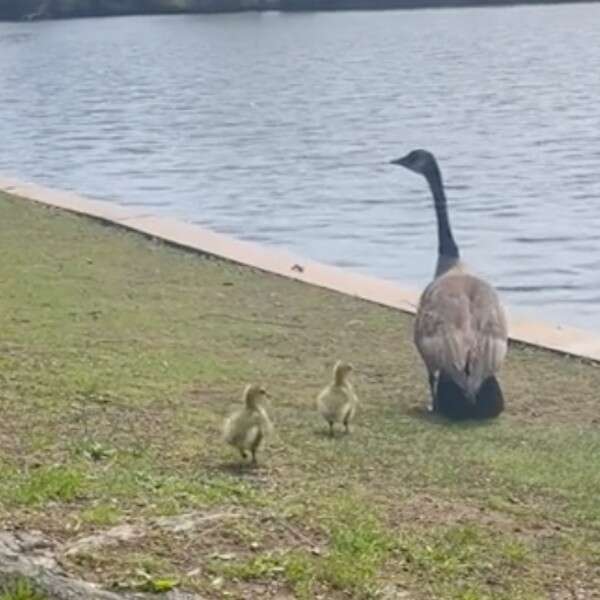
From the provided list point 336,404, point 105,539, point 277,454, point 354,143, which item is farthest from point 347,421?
point 354,143

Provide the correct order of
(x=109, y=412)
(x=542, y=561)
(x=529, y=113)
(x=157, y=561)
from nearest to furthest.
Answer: (x=157, y=561) < (x=542, y=561) < (x=109, y=412) < (x=529, y=113)

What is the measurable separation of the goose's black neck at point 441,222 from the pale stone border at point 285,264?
69 cm

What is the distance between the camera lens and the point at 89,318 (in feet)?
31.9

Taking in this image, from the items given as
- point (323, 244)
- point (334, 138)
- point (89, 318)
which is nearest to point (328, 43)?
point (334, 138)

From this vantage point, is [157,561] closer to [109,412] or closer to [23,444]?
[23,444]

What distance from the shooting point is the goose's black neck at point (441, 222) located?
957 centimetres

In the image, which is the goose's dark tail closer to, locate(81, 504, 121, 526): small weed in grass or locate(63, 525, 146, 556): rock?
locate(81, 504, 121, 526): small weed in grass

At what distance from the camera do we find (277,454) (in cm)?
652

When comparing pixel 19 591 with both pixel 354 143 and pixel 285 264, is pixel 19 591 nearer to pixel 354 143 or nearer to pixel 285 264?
pixel 285 264

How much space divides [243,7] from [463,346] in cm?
7725

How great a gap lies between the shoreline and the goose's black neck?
66778 millimetres

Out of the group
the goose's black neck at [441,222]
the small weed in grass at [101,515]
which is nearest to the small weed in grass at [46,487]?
the small weed in grass at [101,515]

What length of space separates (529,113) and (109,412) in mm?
22448

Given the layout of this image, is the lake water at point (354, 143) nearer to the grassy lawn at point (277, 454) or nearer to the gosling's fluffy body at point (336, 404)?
the grassy lawn at point (277, 454)
